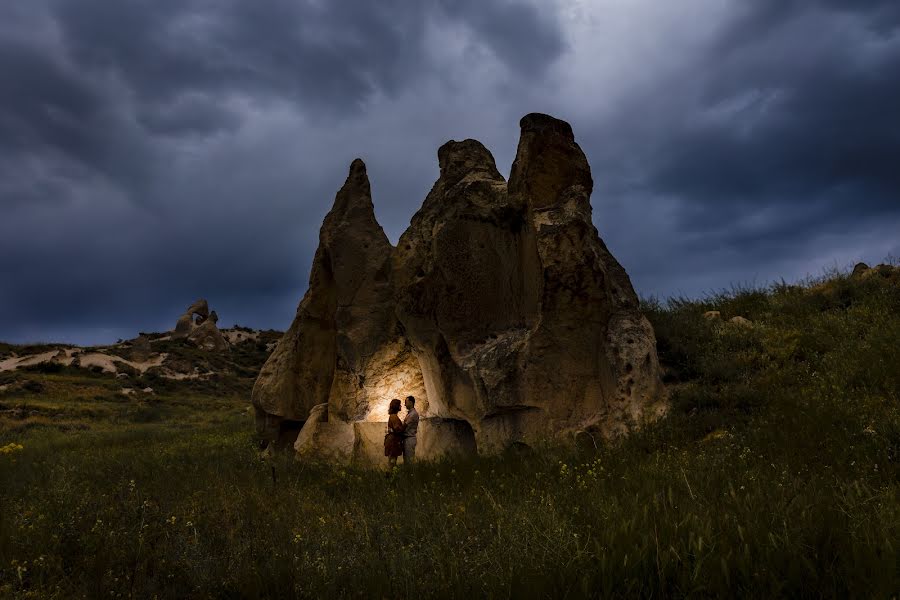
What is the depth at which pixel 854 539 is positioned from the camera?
274 centimetres

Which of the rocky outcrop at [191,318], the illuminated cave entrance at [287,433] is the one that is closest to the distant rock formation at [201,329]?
the rocky outcrop at [191,318]

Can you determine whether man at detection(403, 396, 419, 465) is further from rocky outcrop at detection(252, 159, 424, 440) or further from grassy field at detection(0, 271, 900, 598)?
grassy field at detection(0, 271, 900, 598)

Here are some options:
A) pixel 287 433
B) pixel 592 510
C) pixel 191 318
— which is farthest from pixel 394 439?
pixel 191 318

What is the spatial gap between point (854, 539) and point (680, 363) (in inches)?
269

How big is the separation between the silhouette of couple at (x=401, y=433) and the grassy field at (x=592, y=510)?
1.49 metres

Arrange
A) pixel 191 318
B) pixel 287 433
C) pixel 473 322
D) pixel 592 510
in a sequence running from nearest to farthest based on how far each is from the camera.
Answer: pixel 592 510
pixel 473 322
pixel 287 433
pixel 191 318

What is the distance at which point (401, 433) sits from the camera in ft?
33.5

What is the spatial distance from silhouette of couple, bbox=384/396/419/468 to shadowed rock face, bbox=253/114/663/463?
0.34 m

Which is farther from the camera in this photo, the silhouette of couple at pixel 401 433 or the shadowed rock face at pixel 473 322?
the silhouette of couple at pixel 401 433

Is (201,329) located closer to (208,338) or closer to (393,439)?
(208,338)

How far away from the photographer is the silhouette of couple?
10070 mm

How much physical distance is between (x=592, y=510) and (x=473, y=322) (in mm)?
6090

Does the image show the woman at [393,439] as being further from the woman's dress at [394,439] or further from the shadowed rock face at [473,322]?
the shadowed rock face at [473,322]

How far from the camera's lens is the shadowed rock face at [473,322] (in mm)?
8391
